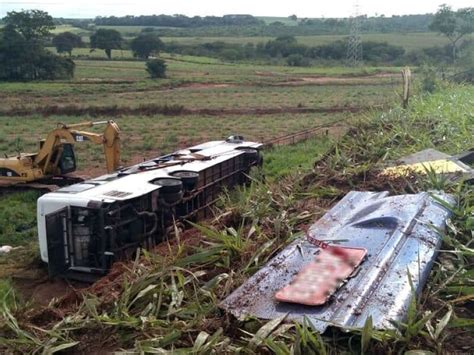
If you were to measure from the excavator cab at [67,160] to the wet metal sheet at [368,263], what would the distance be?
11914 millimetres

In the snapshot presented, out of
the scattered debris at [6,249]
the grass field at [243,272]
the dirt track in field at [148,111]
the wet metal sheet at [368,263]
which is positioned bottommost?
the dirt track in field at [148,111]

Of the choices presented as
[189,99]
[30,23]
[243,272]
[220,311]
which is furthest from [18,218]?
[30,23]

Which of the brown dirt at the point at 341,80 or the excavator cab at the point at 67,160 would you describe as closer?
the excavator cab at the point at 67,160

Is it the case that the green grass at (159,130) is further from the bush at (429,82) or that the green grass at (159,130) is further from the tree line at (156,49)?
the tree line at (156,49)

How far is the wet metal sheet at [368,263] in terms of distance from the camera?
4309 mm

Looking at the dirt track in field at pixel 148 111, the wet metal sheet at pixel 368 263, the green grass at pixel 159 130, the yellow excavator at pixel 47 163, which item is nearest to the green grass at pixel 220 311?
the wet metal sheet at pixel 368 263

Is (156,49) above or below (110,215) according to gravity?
below

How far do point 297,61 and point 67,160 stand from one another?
2615 inches

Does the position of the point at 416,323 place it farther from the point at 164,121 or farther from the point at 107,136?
the point at 164,121

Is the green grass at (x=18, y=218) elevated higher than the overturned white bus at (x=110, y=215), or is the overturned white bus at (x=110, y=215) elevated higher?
the overturned white bus at (x=110, y=215)

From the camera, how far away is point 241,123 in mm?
32719

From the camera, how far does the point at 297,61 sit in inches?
3201

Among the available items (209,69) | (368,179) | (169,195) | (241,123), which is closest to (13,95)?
(241,123)

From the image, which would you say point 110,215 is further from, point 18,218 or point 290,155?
point 290,155
